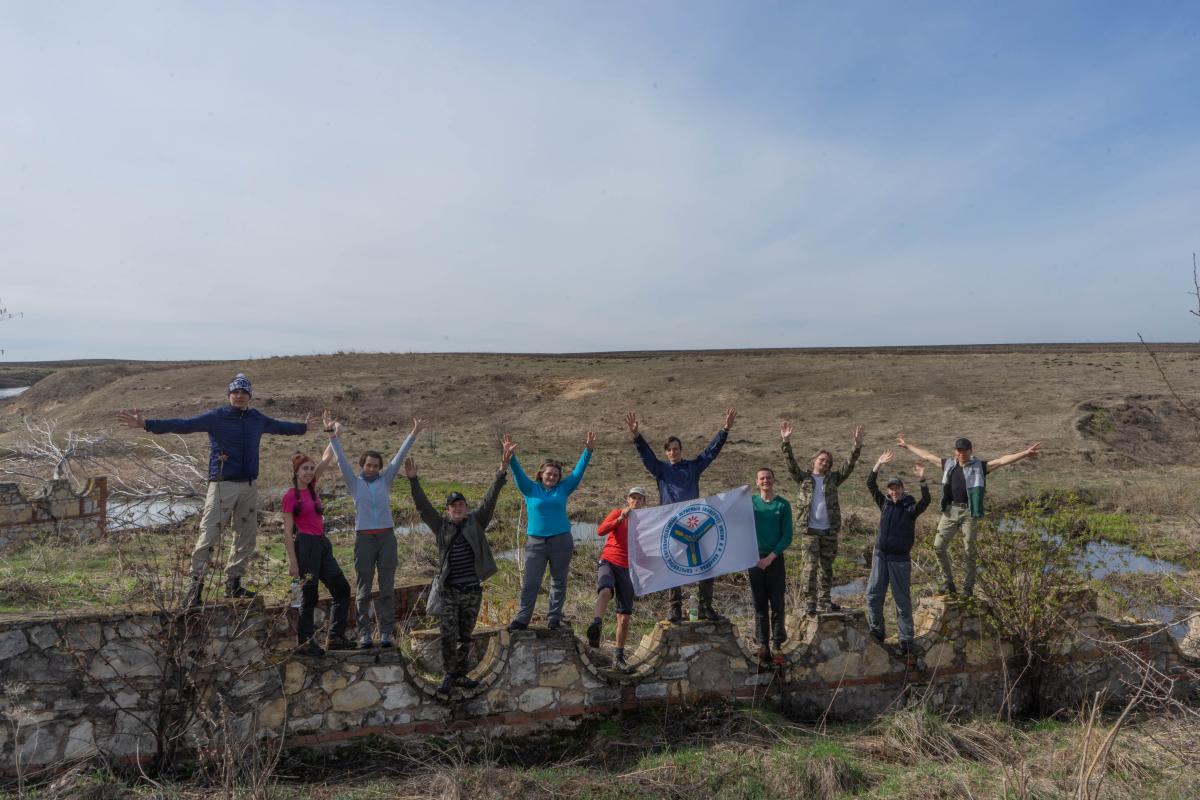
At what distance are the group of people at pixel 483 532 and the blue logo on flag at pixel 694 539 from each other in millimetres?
230

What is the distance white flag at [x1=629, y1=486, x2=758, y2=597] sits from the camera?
8.73m

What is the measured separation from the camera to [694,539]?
8.85 metres

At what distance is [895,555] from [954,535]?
1131 millimetres

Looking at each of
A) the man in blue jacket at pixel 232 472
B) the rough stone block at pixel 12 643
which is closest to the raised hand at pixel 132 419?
the man in blue jacket at pixel 232 472

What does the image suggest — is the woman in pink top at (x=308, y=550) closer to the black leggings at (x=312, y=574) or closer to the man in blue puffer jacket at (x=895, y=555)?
the black leggings at (x=312, y=574)

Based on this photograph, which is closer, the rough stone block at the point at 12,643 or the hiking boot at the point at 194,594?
the rough stone block at the point at 12,643

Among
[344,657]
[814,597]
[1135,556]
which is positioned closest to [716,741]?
[814,597]

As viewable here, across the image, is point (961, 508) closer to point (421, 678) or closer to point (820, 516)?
point (820, 516)

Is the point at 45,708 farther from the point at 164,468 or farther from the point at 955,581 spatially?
the point at 164,468

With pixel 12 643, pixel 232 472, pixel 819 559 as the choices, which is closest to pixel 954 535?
pixel 819 559

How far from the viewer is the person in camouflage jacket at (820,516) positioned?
8906 millimetres

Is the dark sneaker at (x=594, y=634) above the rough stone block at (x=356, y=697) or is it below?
above

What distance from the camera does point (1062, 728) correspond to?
886 cm

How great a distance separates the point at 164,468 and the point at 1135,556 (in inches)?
962
